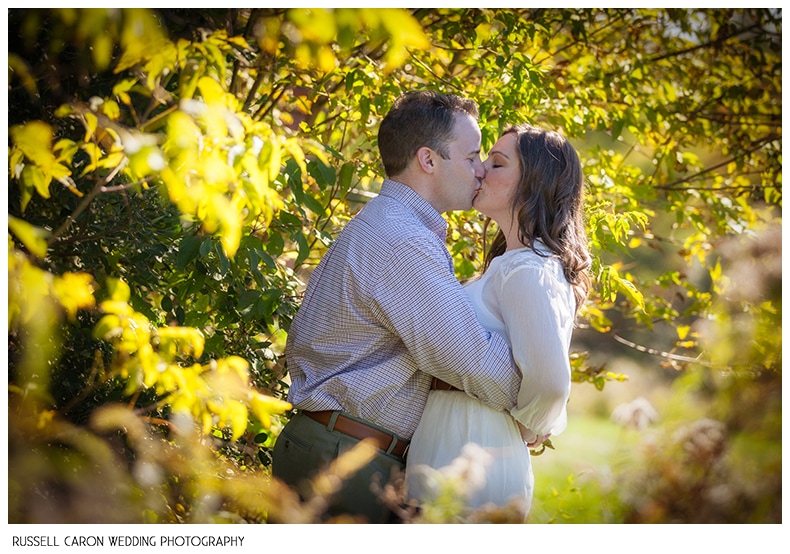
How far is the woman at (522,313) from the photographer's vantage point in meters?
2.01

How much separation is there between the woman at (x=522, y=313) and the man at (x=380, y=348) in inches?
2.7

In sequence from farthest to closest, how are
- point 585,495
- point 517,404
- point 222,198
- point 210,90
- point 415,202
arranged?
point 415,202 → point 517,404 → point 585,495 → point 210,90 → point 222,198

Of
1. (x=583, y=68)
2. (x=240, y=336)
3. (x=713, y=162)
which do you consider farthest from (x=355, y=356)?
(x=713, y=162)

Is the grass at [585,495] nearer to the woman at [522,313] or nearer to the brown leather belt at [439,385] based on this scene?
the woman at [522,313]

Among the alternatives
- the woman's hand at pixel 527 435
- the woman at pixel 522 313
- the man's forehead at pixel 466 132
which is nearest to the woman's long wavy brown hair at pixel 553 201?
the woman at pixel 522 313

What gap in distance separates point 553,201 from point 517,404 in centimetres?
63

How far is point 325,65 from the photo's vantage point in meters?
1.51

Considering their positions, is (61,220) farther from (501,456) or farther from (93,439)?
(501,456)

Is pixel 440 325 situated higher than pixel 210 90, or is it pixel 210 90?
pixel 210 90

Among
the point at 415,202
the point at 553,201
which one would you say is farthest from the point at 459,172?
the point at 553,201

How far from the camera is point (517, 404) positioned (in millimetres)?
2098

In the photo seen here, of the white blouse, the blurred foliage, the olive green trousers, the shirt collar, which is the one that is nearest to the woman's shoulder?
the white blouse

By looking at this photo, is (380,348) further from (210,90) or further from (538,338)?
(210,90)

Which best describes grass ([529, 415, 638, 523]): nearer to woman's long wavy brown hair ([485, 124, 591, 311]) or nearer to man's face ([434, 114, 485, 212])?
woman's long wavy brown hair ([485, 124, 591, 311])
